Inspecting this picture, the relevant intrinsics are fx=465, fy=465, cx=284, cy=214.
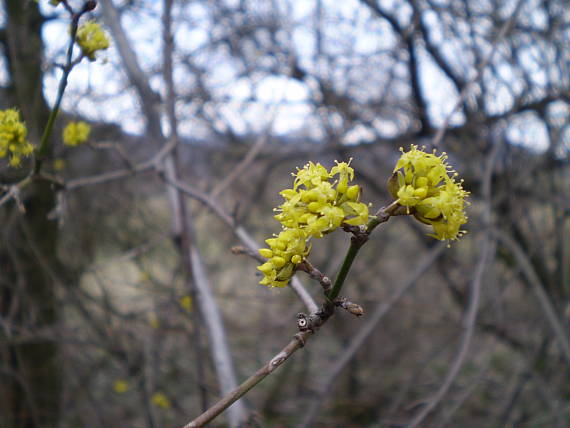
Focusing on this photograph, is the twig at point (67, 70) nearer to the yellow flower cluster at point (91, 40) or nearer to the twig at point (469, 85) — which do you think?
the yellow flower cluster at point (91, 40)

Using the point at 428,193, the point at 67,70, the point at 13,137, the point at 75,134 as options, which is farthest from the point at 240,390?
the point at 75,134

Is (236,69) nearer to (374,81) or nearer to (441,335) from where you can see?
(374,81)

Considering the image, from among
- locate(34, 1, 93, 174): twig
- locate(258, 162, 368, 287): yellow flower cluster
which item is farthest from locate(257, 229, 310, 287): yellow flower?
locate(34, 1, 93, 174): twig

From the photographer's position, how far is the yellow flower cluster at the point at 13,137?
4.87 feet

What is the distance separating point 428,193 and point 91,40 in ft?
3.94

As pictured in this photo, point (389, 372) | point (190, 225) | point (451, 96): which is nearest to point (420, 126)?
point (451, 96)

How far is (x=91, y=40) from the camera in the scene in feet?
5.04

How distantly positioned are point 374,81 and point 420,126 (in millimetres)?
1064

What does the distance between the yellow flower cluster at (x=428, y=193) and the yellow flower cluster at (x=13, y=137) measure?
1.18 meters

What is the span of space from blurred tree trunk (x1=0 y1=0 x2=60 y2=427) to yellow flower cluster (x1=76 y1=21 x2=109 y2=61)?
1514 mm

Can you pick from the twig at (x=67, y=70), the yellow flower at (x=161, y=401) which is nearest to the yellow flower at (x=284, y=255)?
the twig at (x=67, y=70)

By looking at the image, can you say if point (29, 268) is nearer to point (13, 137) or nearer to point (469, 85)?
point (13, 137)

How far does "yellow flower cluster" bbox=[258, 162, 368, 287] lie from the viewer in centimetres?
99

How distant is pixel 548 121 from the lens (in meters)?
3.52
